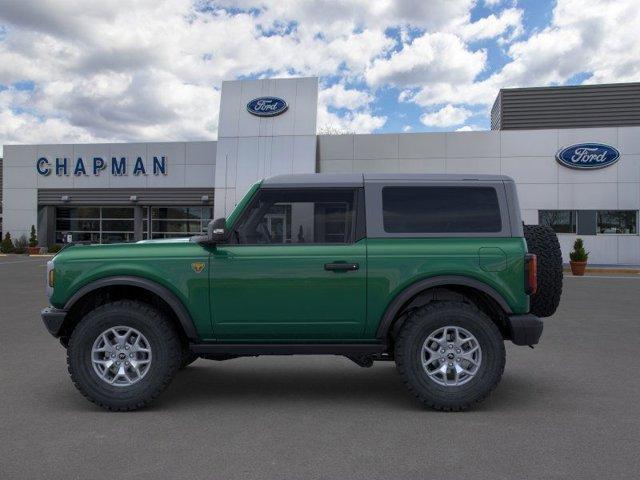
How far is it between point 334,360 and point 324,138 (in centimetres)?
2238

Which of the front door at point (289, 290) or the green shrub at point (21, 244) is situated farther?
the green shrub at point (21, 244)

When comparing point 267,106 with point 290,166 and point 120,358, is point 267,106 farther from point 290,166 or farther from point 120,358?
point 120,358

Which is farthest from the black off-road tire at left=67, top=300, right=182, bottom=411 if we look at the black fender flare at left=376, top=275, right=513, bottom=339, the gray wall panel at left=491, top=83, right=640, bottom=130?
the gray wall panel at left=491, top=83, right=640, bottom=130

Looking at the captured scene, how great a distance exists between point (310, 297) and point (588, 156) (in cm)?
2465

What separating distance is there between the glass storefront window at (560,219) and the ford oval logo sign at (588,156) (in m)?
2.13

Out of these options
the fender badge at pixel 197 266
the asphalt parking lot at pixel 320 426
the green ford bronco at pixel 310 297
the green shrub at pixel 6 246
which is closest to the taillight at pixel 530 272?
the green ford bronco at pixel 310 297

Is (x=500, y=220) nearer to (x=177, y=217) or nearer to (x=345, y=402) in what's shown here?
(x=345, y=402)

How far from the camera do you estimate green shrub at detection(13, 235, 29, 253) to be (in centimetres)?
3325

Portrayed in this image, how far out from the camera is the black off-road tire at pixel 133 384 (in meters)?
4.74

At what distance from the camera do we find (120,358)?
15.7ft

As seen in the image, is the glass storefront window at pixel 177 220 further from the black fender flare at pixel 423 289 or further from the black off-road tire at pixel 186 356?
the black fender flare at pixel 423 289

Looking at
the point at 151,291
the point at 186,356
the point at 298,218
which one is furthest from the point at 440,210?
the point at 186,356

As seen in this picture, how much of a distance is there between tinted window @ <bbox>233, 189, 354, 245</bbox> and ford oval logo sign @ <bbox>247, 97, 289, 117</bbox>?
23.4 metres

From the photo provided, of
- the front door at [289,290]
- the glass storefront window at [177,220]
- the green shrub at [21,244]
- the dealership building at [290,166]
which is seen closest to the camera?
the front door at [289,290]
